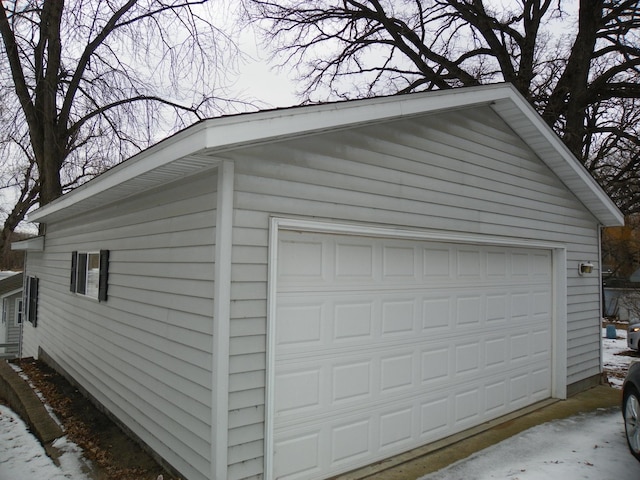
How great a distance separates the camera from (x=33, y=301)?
418 inches

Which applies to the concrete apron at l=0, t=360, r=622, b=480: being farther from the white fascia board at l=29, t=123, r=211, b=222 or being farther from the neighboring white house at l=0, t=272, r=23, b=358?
the neighboring white house at l=0, t=272, r=23, b=358

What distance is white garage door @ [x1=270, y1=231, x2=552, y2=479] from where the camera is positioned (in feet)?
13.0

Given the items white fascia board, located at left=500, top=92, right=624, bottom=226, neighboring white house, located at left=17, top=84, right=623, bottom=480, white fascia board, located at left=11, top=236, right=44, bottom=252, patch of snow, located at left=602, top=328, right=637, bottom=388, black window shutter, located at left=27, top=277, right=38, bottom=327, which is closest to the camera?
neighboring white house, located at left=17, top=84, right=623, bottom=480

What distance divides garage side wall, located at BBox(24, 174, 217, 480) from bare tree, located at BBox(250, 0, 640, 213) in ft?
34.5

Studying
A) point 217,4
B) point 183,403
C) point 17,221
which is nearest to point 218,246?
point 183,403

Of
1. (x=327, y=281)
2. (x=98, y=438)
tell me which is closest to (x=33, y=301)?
(x=98, y=438)

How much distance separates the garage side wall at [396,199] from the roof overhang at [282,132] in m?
0.22

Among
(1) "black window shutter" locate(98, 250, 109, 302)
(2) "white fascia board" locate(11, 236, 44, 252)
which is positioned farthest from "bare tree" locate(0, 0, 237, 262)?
(1) "black window shutter" locate(98, 250, 109, 302)

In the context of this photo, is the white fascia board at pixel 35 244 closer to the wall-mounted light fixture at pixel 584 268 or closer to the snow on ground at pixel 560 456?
the snow on ground at pixel 560 456

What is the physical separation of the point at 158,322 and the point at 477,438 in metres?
3.76

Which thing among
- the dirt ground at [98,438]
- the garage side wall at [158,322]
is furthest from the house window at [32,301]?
the garage side wall at [158,322]

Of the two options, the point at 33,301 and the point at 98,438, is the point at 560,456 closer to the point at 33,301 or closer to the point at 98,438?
the point at 98,438

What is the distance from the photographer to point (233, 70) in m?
11.2

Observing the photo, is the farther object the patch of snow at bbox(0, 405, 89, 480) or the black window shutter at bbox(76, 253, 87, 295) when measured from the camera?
the black window shutter at bbox(76, 253, 87, 295)
